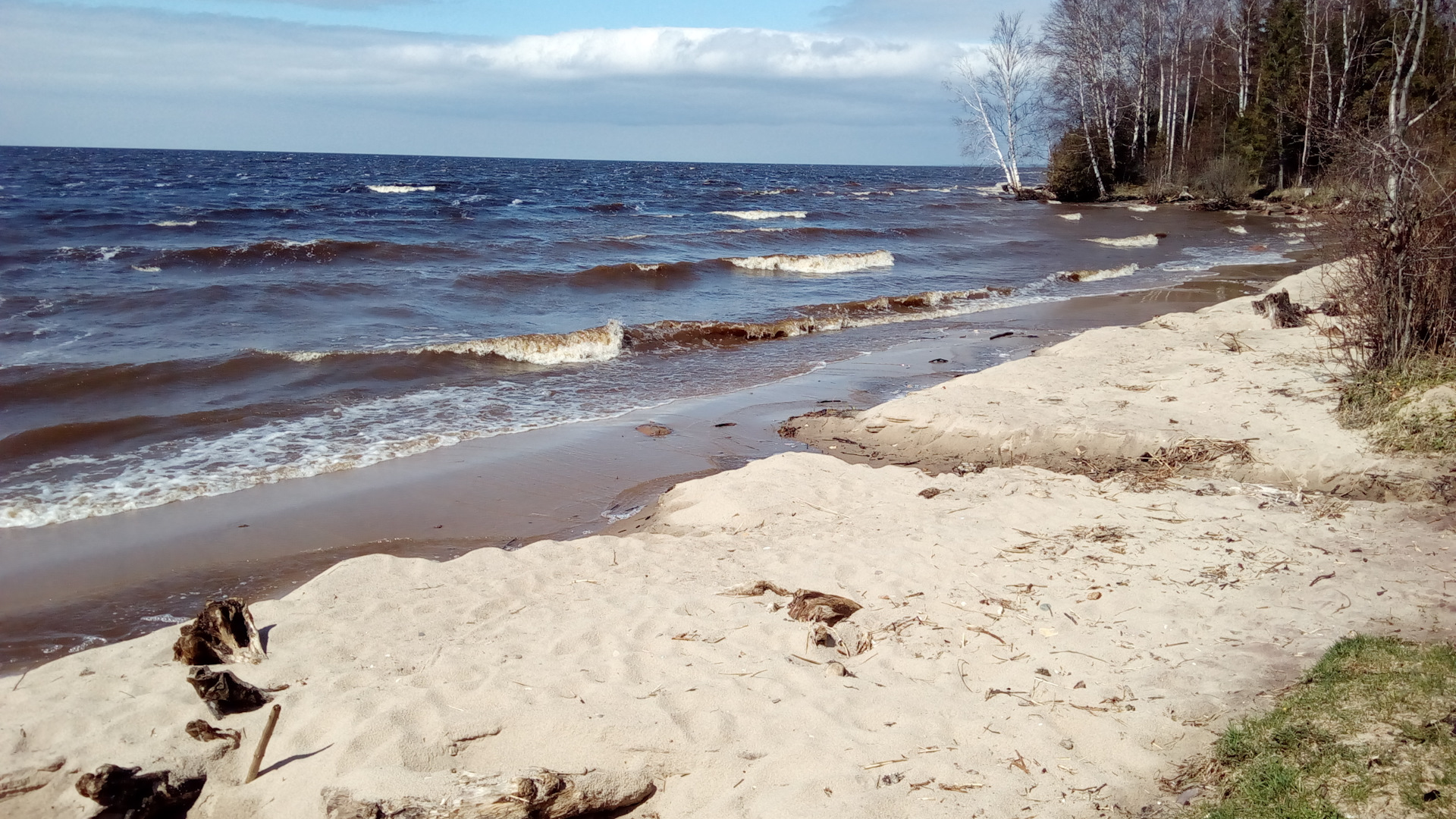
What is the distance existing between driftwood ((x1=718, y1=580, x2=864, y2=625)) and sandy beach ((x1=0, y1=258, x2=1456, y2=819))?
5 centimetres

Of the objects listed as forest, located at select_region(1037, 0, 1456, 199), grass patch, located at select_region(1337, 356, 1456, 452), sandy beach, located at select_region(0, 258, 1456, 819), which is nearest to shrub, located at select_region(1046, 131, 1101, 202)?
forest, located at select_region(1037, 0, 1456, 199)

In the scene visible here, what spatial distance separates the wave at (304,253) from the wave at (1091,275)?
14772mm

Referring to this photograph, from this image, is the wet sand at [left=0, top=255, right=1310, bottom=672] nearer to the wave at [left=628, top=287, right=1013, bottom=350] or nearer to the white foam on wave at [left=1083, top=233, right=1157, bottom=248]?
the wave at [left=628, top=287, right=1013, bottom=350]

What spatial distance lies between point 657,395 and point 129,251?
1657cm

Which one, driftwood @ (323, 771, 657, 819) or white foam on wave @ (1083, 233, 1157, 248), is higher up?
white foam on wave @ (1083, 233, 1157, 248)

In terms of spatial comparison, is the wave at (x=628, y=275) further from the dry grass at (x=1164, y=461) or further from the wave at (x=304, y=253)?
the dry grass at (x=1164, y=461)

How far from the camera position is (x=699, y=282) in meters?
20.5

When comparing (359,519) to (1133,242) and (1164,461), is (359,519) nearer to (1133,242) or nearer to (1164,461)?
(1164,461)

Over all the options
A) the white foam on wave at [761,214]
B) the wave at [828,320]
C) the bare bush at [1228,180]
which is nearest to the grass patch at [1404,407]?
the wave at [828,320]

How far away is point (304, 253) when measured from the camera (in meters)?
21.4

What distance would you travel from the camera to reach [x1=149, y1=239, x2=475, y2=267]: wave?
20.0 metres

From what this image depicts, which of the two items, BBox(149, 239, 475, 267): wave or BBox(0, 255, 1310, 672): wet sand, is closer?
BBox(0, 255, 1310, 672): wet sand

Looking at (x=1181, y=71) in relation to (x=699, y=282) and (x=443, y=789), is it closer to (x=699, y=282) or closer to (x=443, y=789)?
(x=699, y=282)

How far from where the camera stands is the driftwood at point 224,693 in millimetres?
3557
